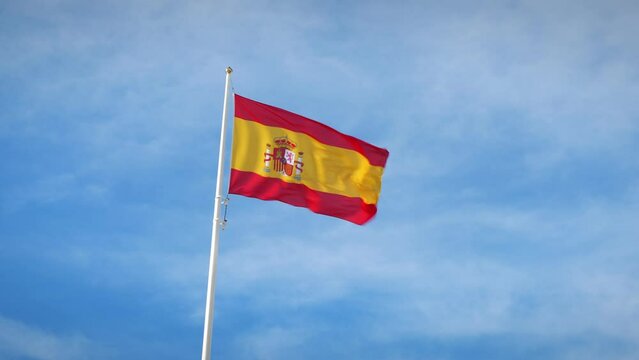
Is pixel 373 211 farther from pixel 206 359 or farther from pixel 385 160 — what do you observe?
pixel 206 359

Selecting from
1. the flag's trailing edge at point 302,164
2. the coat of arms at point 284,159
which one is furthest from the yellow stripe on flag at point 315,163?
the coat of arms at point 284,159

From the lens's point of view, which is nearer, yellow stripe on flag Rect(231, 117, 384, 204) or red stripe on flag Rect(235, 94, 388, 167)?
yellow stripe on flag Rect(231, 117, 384, 204)

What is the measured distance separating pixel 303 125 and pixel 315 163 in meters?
1.40

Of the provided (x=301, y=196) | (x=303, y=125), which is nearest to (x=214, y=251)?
(x=301, y=196)

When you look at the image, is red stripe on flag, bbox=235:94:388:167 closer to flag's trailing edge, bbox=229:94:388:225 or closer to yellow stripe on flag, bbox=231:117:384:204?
flag's trailing edge, bbox=229:94:388:225

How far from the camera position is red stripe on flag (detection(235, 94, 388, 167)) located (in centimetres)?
2809

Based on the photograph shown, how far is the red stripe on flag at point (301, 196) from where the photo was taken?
2686 cm

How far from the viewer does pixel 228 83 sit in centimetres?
2844

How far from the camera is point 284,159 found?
2830 cm

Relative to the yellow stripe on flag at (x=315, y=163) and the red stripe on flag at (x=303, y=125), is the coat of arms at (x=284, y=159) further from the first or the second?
the red stripe on flag at (x=303, y=125)

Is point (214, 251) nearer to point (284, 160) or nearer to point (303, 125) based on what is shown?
point (284, 160)

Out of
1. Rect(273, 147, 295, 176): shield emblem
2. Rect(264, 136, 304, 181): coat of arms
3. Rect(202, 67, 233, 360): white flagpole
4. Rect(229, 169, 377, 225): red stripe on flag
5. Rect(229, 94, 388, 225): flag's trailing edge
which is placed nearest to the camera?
Rect(202, 67, 233, 360): white flagpole

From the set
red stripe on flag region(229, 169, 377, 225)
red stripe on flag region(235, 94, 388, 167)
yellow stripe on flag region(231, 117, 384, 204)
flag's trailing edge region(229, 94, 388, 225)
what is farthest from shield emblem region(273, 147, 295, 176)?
red stripe on flag region(235, 94, 388, 167)

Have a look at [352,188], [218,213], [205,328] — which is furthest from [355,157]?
[205,328]
